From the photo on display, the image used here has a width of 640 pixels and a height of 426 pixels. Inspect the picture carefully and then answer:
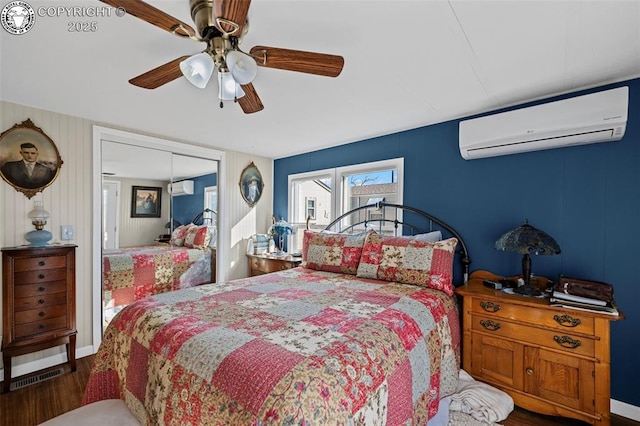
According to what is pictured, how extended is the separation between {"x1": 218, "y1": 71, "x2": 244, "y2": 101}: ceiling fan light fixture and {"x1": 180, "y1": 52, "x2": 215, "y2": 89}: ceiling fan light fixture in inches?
9.6

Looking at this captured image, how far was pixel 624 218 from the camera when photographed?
1.99m

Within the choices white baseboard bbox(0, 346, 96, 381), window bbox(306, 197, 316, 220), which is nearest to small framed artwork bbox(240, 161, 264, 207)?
window bbox(306, 197, 316, 220)

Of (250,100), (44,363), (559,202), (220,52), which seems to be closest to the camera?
(220,52)

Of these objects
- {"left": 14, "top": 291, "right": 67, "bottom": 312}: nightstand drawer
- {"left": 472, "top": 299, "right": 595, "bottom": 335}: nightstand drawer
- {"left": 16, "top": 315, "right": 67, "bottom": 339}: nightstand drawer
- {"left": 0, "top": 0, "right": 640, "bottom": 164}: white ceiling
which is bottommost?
{"left": 16, "top": 315, "right": 67, "bottom": 339}: nightstand drawer

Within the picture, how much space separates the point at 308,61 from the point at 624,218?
2.43 metres

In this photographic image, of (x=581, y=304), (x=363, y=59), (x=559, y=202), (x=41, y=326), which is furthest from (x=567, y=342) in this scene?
(x=41, y=326)

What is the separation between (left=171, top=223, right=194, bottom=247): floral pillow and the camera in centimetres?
363

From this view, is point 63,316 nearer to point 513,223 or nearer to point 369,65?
point 369,65

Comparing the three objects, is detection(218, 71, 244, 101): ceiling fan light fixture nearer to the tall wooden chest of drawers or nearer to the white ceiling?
the white ceiling

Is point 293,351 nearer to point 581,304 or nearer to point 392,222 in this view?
point 581,304

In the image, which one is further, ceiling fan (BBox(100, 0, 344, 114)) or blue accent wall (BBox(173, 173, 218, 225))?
blue accent wall (BBox(173, 173, 218, 225))

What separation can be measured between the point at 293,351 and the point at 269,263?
2751 millimetres

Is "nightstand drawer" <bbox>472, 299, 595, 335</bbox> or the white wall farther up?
the white wall

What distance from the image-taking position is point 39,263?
2346 millimetres
